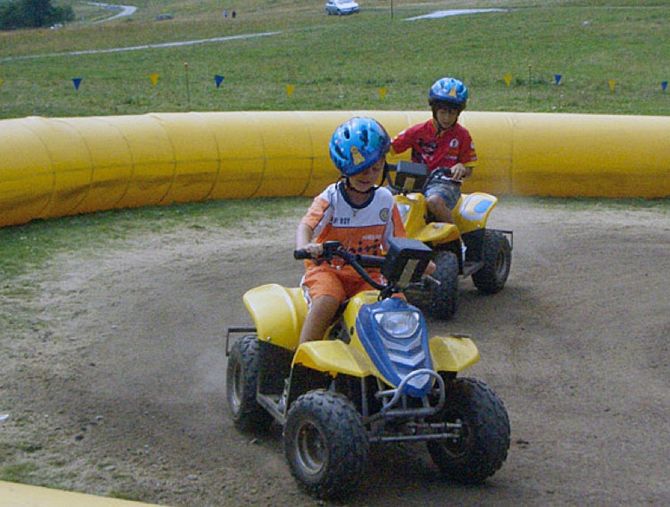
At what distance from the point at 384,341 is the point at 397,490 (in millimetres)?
731

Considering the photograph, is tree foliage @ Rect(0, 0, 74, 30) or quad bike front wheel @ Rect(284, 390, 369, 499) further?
tree foliage @ Rect(0, 0, 74, 30)

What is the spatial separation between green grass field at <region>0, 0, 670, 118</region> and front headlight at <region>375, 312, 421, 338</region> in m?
14.7

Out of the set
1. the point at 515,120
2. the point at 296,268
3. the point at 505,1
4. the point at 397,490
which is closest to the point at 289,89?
the point at 515,120

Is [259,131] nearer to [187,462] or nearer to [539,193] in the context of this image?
[539,193]

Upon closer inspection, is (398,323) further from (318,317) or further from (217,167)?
(217,167)

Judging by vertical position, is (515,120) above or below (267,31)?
above

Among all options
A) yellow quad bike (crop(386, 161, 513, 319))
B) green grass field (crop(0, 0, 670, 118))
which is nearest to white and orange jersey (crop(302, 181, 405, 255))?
yellow quad bike (crop(386, 161, 513, 319))

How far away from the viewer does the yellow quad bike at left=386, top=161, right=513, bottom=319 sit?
8.88 meters

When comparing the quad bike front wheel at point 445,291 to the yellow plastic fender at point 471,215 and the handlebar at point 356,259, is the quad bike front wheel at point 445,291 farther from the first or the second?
the handlebar at point 356,259

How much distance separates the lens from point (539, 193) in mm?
13875

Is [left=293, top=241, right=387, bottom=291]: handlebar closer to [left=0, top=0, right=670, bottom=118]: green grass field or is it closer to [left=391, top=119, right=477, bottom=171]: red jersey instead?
[left=391, top=119, right=477, bottom=171]: red jersey

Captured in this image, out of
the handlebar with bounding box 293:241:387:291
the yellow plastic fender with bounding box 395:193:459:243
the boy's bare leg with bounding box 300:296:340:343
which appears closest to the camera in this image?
the handlebar with bounding box 293:241:387:291

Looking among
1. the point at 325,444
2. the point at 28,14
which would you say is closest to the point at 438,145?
the point at 325,444

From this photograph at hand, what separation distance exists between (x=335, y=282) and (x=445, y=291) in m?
2.76
